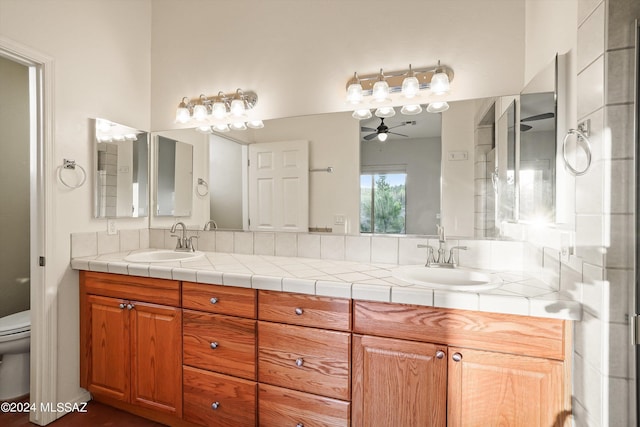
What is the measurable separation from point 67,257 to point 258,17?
6.41ft

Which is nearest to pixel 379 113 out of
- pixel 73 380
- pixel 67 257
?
pixel 67 257

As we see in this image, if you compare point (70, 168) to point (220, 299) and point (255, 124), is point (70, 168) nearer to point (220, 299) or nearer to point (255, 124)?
point (255, 124)

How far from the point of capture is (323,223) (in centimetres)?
206

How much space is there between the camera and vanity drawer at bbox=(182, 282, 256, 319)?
5.09ft

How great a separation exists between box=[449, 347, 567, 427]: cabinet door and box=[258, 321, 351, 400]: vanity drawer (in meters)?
0.43

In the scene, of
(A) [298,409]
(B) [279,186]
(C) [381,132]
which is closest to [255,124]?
(B) [279,186]

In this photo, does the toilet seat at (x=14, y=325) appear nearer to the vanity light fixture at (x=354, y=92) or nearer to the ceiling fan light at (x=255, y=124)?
the ceiling fan light at (x=255, y=124)

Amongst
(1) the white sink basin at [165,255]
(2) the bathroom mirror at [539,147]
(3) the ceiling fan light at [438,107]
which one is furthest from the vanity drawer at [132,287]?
(2) the bathroom mirror at [539,147]

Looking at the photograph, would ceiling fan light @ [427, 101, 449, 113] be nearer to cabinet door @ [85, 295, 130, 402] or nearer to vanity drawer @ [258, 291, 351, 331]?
vanity drawer @ [258, 291, 351, 331]

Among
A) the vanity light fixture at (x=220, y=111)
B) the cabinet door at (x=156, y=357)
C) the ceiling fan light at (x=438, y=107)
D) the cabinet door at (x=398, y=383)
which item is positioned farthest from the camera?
the vanity light fixture at (x=220, y=111)

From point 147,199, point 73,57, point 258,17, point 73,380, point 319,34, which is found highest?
point 258,17

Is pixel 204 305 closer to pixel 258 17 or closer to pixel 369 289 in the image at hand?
pixel 369 289

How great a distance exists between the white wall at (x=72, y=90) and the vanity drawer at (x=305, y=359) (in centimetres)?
132

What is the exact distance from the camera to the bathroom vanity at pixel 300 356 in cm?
120
